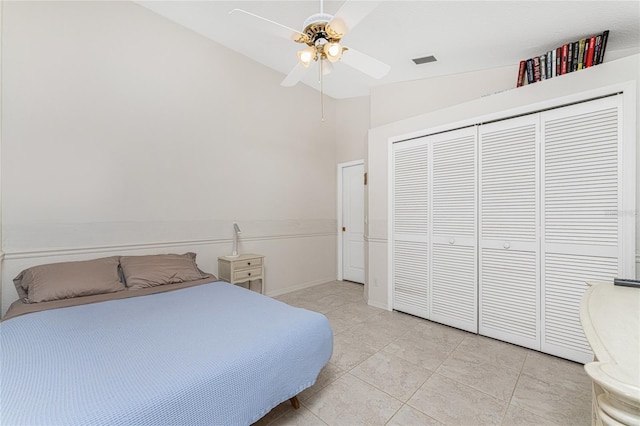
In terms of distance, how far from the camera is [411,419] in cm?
157

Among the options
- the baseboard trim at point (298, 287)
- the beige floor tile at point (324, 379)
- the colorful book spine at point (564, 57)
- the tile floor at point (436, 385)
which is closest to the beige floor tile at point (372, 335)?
the tile floor at point (436, 385)

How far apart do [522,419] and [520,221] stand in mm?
1569

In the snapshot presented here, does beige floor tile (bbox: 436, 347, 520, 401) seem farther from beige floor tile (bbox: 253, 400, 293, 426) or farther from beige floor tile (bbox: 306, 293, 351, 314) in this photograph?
beige floor tile (bbox: 306, 293, 351, 314)

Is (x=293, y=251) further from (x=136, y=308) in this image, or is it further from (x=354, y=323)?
(x=136, y=308)

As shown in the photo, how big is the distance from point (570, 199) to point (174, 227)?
12.4 ft

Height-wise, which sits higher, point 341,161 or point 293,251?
point 341,161

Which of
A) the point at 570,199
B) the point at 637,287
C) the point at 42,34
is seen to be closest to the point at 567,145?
the point at 570,199

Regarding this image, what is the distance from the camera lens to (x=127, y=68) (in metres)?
2.64

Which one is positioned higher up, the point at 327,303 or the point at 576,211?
the point at 576,211

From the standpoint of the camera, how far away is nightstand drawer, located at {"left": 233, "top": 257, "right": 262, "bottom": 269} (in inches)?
122

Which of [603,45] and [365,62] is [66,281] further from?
[603,45]

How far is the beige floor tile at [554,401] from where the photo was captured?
1.58 m

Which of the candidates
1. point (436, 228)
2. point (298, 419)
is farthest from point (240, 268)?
point (436, 228)

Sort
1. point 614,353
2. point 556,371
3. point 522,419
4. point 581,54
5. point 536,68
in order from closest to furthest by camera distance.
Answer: point 614,353 → point 522,419 → point 556,371 → point 581,54 → point 536,68
